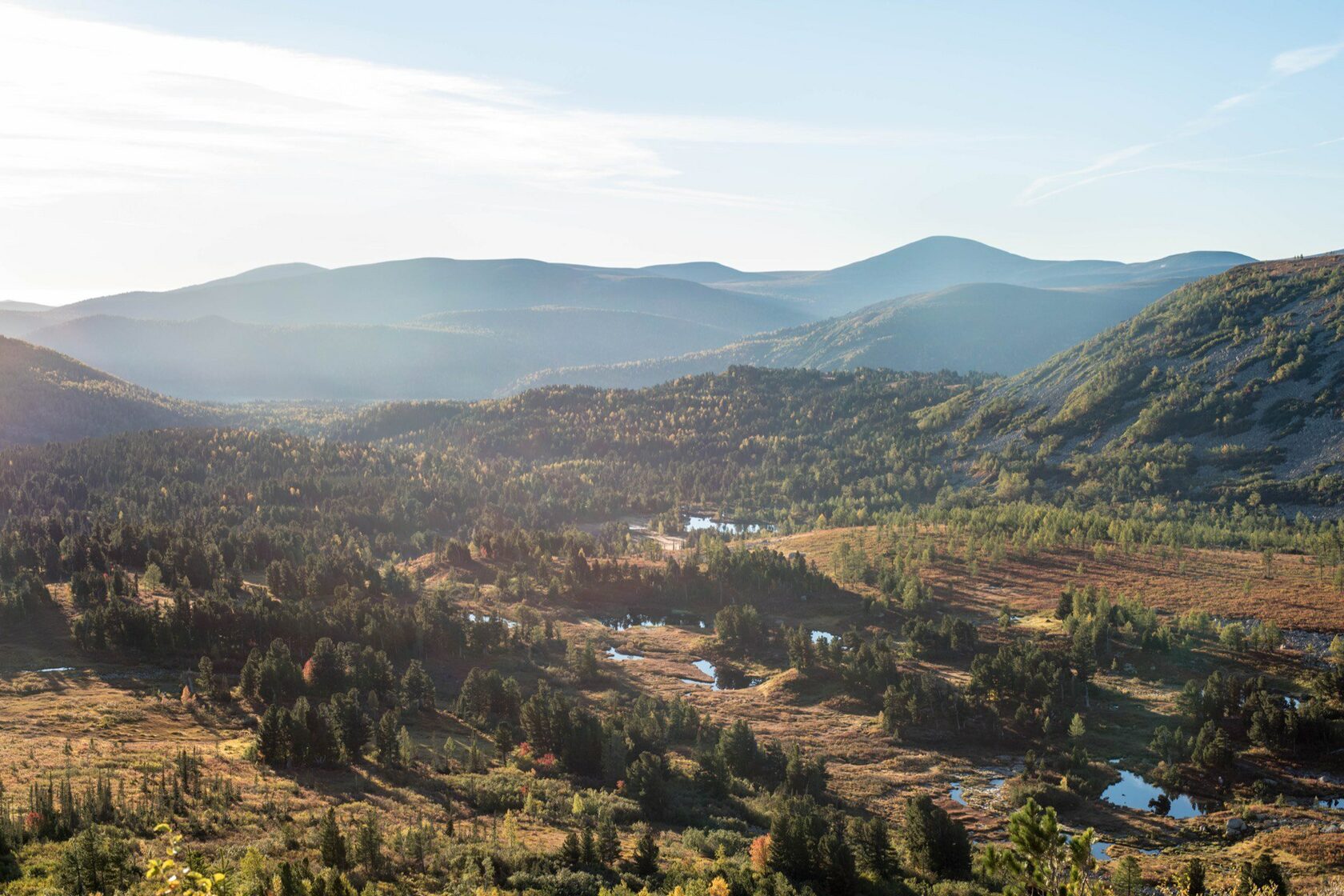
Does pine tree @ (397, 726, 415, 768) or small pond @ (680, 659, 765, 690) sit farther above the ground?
pine tree @ (397, 726, 415, 768)

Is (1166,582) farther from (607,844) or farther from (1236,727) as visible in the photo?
(607,844)

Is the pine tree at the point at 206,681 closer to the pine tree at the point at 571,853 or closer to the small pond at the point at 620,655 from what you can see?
the small pond at the point at 620,655

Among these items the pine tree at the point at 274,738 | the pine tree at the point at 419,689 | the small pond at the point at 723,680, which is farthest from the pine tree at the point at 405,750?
the small pond at the point at 723,680

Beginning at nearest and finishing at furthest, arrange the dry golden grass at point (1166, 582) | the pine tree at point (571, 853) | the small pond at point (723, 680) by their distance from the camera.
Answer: the pine tree at point (571, 853) < the small pond at point (723, 680) < the dry golden grass at point (1166, 582)

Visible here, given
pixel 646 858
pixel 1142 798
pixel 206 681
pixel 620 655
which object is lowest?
pixel 620 655

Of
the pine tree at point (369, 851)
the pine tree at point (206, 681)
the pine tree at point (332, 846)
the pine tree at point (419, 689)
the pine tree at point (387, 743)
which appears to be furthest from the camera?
the pine tree at point (419, 689)

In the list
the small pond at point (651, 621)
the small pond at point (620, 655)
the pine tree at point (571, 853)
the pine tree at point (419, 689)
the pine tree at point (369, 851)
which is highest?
the pine tree at point (369, 851)

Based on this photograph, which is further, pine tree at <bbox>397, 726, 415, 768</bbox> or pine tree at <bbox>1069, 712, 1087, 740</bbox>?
pine tree at <bbox>1069, 712, 1087, 740</bbox>

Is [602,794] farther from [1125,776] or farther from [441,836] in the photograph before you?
[1125,776]

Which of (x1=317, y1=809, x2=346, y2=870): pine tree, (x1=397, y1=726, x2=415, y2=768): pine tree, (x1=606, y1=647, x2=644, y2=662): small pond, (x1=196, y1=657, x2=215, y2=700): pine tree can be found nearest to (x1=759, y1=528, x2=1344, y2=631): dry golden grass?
(x1=606, y1=647, x2=644, y2=662): small pond

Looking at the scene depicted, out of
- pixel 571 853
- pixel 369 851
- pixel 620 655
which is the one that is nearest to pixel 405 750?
pixel 369 851

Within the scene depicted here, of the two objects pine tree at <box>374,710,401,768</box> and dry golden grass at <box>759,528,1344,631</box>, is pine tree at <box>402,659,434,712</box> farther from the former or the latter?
dry golden grass at <box>759,528,1344,631</box>
